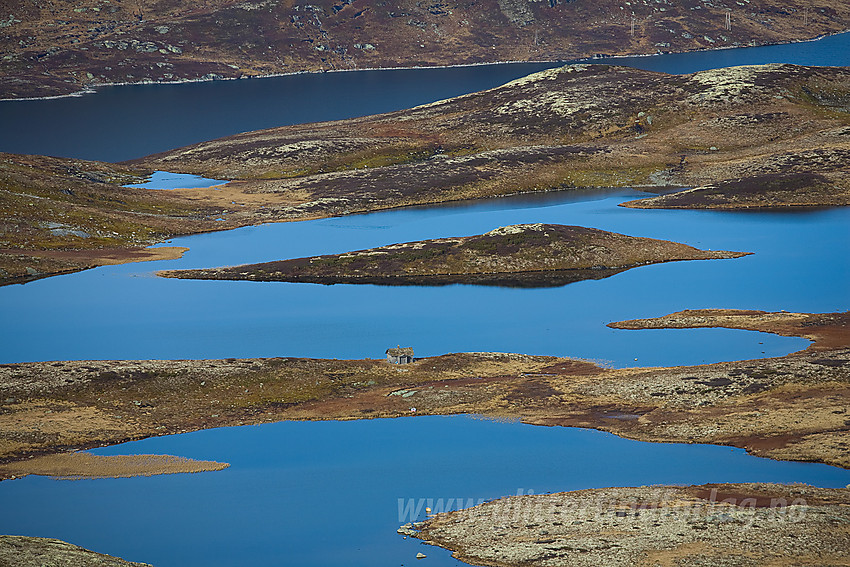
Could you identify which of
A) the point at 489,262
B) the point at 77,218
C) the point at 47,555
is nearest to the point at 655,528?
the point at 47,555

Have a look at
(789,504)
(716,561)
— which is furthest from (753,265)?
(716,561)

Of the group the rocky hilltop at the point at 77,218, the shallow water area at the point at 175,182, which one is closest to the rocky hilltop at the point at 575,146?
the shallow water area at the point at 175,182

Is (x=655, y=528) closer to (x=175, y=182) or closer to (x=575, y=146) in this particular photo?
(x=575, y=146)

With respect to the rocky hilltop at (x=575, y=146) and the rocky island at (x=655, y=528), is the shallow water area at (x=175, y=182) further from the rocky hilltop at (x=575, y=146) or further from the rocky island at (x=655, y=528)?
the rocky island at (x=655, y=528)

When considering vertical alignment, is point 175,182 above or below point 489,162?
below

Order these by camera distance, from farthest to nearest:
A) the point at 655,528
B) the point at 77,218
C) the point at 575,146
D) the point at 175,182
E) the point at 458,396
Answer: the point at 575,146 → the point at 175,182 → the point at 77,218 → the point at 458,396 → the point at 655,528

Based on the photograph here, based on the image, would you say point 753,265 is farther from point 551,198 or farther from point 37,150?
Result: point 37,150
